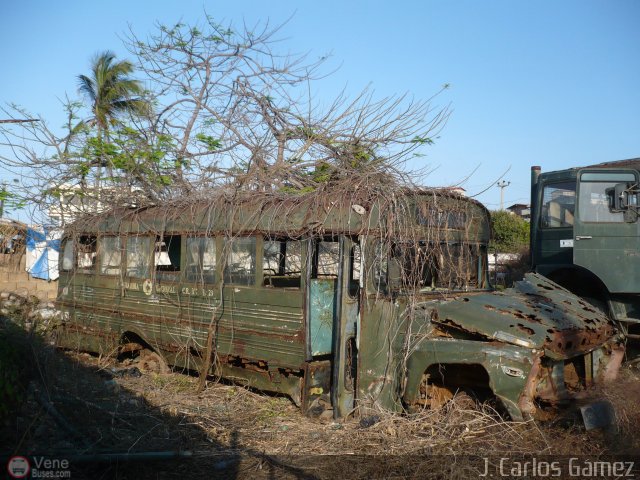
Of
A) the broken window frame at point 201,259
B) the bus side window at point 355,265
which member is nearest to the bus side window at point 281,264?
the broken window frame at point 201,259

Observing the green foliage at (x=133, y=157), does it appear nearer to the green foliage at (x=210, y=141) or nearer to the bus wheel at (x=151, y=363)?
the green foliage at (x=210, y=141)

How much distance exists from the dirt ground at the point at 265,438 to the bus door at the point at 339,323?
32 centimetres

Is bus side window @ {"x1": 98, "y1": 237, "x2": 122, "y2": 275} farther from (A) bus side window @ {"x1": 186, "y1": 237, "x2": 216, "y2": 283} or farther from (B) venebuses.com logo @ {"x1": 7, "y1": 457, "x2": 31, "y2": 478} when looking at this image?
(B) venebuses.com logo @ {"x1": 7, "y1": 457, "x2": 31, "y2": 478}

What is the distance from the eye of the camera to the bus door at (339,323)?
233 inches

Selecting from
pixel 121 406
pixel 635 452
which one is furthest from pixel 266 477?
pixel 635 452

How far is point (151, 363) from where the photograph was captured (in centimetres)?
836

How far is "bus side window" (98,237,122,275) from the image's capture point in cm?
863

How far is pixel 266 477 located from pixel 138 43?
30.2 ft

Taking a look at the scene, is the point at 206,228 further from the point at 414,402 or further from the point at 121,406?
the point at 414,402

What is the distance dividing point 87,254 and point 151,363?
7.11 ft

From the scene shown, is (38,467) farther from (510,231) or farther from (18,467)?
(510,231)

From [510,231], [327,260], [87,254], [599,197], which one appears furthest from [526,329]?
[510,231]

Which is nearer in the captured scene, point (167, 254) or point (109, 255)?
point (167, 254)

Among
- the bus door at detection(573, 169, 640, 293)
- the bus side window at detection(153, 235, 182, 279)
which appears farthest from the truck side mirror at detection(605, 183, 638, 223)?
the bus side window at detection(153, 235, 182, 279)
